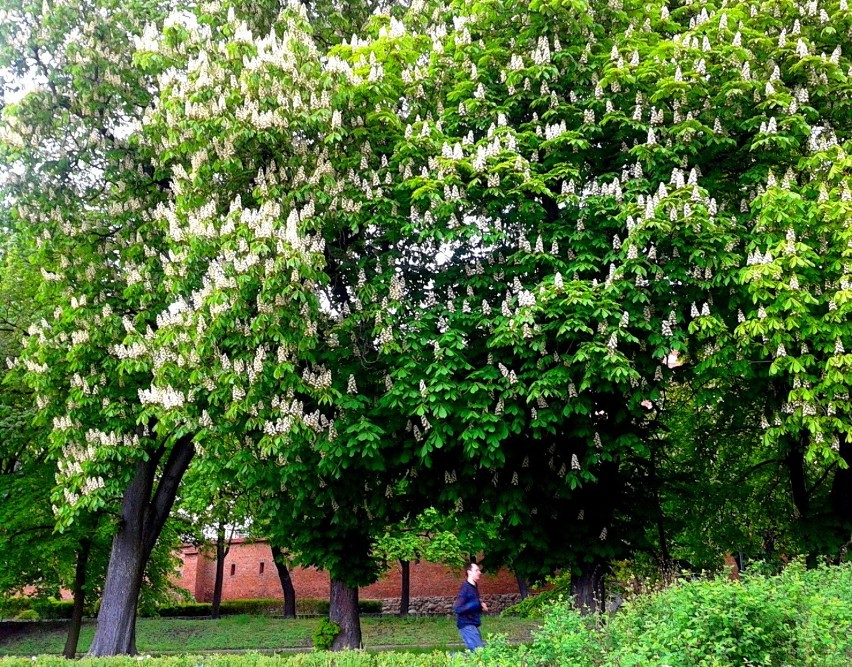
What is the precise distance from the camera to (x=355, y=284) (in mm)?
13102

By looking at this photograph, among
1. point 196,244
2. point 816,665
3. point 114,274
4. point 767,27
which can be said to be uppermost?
point 767,27

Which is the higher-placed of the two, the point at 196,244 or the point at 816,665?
the point at 196,244

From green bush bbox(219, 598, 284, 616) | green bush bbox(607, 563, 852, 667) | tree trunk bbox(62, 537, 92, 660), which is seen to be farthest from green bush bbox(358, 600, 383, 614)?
green bush bbox(607, 563, 852, 667)

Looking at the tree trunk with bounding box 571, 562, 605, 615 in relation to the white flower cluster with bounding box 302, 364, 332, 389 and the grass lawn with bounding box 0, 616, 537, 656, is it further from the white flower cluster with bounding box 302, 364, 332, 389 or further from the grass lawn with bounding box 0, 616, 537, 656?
the grass lawn with bounding box 0, 616, 537, 656

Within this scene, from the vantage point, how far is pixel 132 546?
52.2 ft

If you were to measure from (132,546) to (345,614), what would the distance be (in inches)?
182

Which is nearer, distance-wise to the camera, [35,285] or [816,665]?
[816,665]

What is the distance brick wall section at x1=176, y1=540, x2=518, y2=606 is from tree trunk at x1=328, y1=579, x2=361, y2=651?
20486mm

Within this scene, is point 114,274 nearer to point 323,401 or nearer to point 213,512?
point 323,401

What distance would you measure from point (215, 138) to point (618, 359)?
6672 mm

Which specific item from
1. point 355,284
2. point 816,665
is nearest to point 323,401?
point 355,284

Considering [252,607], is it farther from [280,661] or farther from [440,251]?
[280,661]

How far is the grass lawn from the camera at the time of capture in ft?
87.6

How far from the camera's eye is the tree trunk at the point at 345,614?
16.3m
